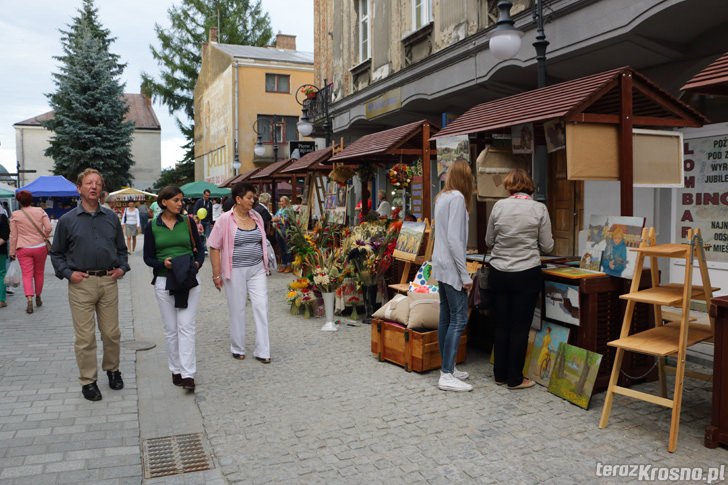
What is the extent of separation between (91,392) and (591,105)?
524 cm

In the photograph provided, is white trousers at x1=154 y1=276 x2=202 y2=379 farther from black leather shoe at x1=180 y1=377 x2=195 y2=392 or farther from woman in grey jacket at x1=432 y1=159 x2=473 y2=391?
woman in grey jacket at x1=432 y1=159 x2=473 y2=391

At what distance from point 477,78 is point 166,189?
689 cm

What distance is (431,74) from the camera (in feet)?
41.3

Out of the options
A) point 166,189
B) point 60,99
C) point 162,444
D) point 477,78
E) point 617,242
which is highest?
point 60,99

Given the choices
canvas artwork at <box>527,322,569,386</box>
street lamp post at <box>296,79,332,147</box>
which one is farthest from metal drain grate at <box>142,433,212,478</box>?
street lamp post at <box>296,79,332,147</box>

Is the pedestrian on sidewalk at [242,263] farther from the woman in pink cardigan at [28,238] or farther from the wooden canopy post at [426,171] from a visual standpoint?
the woman in pink cardigan at [28,238]

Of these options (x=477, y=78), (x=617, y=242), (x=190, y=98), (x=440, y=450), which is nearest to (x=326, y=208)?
(x=477, y=78)

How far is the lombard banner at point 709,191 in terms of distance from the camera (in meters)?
7.51

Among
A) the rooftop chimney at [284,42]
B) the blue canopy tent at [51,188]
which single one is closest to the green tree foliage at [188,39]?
the rooftop chimney at [284,42]

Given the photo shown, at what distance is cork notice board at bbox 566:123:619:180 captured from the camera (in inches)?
212

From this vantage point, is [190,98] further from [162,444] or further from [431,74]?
[162,444]

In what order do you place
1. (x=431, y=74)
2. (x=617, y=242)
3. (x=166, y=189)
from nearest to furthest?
(x=617, y=242) → (x=166, y=189) → (x=431, y=74)

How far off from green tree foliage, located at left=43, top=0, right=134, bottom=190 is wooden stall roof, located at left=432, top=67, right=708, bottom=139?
32.5 metres

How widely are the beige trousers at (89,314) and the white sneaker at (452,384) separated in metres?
3.01
